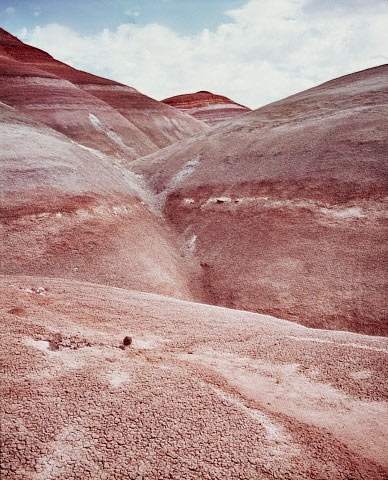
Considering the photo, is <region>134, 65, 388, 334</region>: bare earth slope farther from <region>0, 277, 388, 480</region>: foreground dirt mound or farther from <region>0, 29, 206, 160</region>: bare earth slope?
<region>0, 29, 206, 160</region>: bare earth slope

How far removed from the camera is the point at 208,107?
60438mm

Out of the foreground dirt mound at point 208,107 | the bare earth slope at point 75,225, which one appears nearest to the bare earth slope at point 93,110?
the bare earth slope at point 75,225

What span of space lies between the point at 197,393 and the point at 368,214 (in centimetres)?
1041

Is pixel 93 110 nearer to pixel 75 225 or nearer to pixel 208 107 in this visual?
pixel 75 225

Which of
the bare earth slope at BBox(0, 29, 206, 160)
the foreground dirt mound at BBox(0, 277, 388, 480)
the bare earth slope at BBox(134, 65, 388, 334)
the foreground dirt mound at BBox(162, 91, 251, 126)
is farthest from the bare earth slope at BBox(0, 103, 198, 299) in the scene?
the foreground dirt mound at BBox(162, 91, 251, 126)

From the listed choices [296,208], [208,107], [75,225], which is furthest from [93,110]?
[208,107]

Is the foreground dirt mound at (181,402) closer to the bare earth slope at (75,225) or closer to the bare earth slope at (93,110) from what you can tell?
the bare earth slope at (75,225)

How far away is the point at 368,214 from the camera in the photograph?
38.1 feet

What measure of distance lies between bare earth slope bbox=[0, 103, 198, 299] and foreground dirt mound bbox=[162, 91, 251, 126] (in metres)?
42.7

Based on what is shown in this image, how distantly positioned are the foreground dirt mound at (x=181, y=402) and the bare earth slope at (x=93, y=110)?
23.8m

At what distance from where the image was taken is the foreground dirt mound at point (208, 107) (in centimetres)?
5688

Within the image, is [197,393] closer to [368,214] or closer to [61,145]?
[368,214]

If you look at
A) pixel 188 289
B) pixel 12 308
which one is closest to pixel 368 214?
pixel 188 289

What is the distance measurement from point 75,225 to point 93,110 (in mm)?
21762
